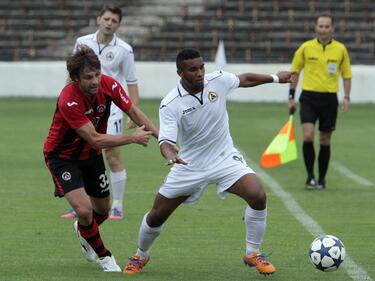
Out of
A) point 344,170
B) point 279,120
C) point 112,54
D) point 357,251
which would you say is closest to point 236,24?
point 279,120

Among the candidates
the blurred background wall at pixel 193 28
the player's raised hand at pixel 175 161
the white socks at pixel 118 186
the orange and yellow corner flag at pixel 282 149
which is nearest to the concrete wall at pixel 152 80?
the blurred background wall at pixel 193 28

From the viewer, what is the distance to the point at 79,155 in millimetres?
8219

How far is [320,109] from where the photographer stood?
13.3 m

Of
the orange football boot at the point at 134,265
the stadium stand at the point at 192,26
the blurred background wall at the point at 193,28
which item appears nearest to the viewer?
the orange football boot at the point at 134,265

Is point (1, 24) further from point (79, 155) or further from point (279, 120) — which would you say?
point (79, 155)

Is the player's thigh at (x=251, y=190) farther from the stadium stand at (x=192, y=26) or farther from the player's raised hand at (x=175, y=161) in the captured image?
the stadium stand at (x=192, y=26)

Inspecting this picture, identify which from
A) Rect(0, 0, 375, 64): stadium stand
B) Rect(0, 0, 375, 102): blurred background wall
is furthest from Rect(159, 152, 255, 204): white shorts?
Rect(0, 0, 375, 64): stadium stand

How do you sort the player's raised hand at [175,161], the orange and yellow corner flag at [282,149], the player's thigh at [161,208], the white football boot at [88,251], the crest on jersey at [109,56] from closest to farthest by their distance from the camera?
the player's raised hand at [175,161], the player's thigh at [161,208], the white football boot at [88,251], the crest on jersey at [109,56], the orange and yellow corner flag at [282,149]

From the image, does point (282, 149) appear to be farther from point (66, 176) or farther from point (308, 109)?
point (66, 176)

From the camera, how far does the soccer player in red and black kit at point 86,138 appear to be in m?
7.80

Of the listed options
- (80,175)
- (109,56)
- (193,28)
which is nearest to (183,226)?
(109,56)

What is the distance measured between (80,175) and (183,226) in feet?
7.85

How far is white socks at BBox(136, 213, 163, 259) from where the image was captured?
8.07m

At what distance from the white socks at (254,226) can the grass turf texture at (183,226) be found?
0.23 meters
